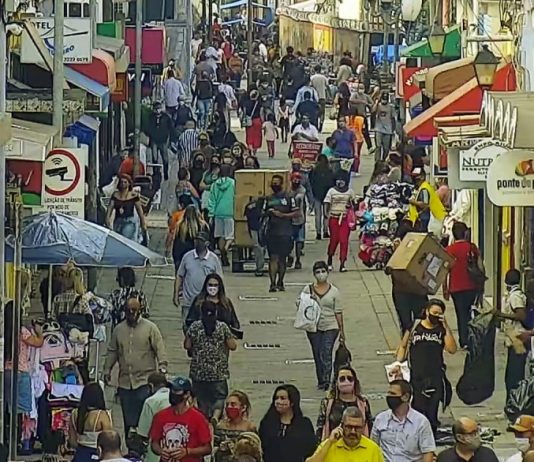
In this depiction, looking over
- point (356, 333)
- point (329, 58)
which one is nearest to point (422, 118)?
point (356, 333)

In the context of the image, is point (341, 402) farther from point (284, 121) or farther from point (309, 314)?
point (284, 121)

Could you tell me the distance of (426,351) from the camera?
54.5 feet

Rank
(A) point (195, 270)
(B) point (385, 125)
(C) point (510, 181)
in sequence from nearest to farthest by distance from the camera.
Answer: (C) point (510, 181)
(A) point (195, 270)
(B) point (385, 125)

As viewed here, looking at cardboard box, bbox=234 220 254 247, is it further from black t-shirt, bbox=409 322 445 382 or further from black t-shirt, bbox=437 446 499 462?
black t-shirt, bbox=437 446 499 462

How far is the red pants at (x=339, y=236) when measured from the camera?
26.7 m

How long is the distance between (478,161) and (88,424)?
7.55 m

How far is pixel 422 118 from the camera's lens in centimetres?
2523

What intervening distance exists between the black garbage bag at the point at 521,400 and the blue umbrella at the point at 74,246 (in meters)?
3.26

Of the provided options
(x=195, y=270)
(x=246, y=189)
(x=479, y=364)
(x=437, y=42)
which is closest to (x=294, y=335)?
(x=195, y=270)

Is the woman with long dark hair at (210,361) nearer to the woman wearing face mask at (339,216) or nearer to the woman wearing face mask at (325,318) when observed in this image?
the woman wearing face mask at (325,318)

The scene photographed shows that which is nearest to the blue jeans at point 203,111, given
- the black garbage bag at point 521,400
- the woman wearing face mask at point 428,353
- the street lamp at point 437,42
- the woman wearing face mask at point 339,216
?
the street lamp at point 437,42

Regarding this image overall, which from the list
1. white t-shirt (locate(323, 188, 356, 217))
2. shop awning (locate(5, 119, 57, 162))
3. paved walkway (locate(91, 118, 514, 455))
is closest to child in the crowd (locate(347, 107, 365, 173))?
paved walkway (locate(91, 118, 514, 455))

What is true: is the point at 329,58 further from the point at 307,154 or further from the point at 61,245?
the point at 61,245

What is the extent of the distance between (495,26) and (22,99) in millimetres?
7062
